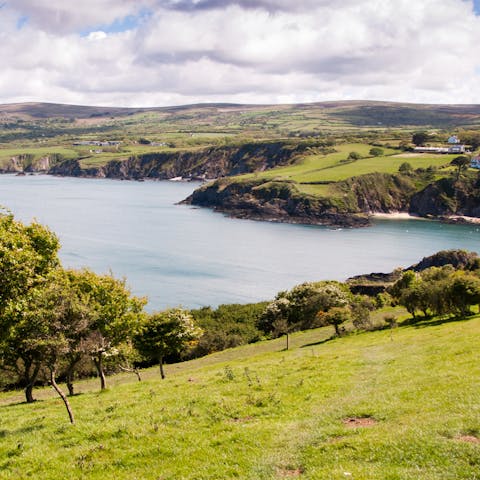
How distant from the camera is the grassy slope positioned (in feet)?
47.5

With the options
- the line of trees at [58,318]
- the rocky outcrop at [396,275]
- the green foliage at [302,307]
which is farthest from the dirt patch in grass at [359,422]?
the rocky outcrop at [396,275]

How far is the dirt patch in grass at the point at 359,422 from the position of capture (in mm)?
17297

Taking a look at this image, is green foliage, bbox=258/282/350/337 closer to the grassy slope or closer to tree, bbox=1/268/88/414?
the grassy slope

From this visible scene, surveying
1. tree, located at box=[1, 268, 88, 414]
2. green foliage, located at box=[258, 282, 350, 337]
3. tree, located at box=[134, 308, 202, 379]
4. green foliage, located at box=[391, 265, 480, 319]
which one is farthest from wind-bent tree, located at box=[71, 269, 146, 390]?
green foliage, located at box=[391, 265, 480, 319]

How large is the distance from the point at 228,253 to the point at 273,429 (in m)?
133

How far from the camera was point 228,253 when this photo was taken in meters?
150

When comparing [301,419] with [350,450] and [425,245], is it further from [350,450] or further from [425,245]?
[425,245]

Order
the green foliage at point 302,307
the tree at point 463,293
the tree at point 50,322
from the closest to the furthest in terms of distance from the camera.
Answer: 1. the tree at point 50,322
2. the tree at point 463,293
3. the green foliage at point 302,307

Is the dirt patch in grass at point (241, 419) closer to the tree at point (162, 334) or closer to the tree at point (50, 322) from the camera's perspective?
the tree at point (50, 322)

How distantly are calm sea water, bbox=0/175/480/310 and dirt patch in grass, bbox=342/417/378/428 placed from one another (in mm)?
84794

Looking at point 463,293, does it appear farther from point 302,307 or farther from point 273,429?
point 273,429

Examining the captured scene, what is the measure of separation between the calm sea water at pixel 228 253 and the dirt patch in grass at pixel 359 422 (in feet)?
278

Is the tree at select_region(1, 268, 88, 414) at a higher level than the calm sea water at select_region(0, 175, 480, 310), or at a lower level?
higher

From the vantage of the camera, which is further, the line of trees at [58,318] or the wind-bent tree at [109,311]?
the wind-bent tree at [109,311]
